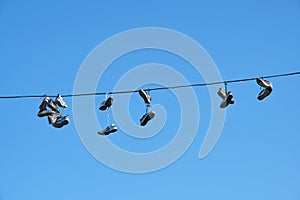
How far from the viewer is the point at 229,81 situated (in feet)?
32.0

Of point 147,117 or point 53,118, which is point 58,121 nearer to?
point 53,118

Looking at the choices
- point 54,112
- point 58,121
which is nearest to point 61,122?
point 58,121

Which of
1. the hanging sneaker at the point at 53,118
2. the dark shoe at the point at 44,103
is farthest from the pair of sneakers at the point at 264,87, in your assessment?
the dark shoe at the point at 44,103

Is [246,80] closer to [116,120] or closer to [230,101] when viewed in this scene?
[230,101]

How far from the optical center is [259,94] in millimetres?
10234

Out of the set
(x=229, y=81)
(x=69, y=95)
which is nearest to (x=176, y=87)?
(x=229, y=81)

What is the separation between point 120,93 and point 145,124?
2.84ft

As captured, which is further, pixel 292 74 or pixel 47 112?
pixel 47 112

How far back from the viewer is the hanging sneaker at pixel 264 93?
10.1 meters

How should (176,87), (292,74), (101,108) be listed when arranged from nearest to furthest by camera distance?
(292,74) < (176,87) < (101,108)

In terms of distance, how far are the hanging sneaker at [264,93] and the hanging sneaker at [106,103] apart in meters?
1.83

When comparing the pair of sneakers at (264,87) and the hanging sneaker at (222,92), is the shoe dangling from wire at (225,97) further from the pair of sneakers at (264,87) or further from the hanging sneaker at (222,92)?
the pair of sneakers at (264,87)

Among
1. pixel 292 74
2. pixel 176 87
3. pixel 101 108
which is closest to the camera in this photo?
pixel 292 74

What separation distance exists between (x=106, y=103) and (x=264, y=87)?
1.98 metres
